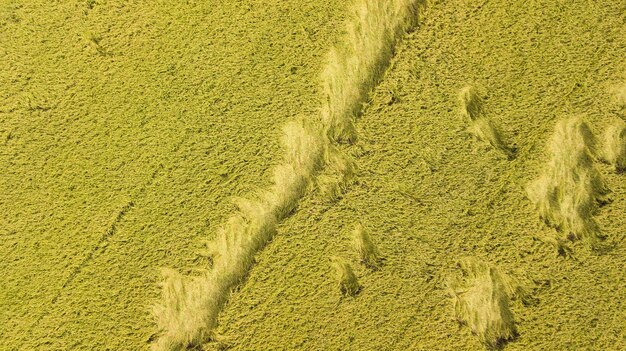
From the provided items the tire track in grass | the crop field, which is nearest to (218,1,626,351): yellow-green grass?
the crop field

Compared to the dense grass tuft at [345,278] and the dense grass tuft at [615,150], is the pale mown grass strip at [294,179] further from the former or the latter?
the dense grass tuft at [615,150]

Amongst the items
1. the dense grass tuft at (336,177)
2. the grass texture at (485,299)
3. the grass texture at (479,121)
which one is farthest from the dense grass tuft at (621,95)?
the dense grass tuft at (336,177)

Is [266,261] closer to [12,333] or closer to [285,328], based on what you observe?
[285,328]

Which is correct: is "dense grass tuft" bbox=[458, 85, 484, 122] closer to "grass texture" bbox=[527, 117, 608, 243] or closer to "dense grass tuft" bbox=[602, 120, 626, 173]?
"grass texture" bbox=[527, 117, 608, 243]

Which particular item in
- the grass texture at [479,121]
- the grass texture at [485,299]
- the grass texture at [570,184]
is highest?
the grass texture at [479,121]

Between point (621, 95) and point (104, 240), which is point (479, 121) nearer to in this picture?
point (621, 95)

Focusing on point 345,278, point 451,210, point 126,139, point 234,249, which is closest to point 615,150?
point 451,210

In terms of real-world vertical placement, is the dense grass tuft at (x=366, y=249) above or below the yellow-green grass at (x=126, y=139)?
below
